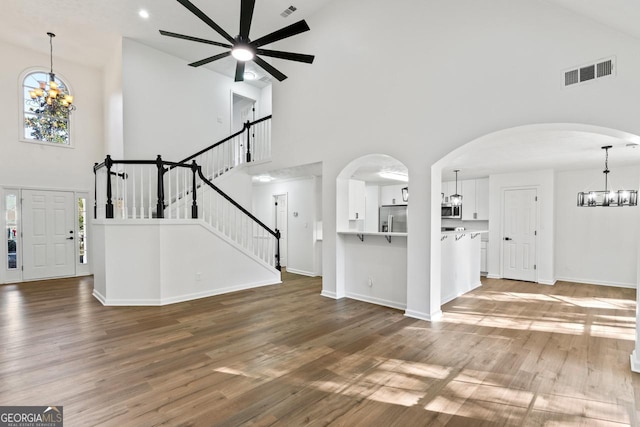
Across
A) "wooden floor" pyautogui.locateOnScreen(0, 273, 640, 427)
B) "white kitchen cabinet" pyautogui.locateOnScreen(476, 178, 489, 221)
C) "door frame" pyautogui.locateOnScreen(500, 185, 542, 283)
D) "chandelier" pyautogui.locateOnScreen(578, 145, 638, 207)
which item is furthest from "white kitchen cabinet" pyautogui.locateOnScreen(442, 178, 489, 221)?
"wooden floor" pyautogui.locateOnScreen(0, 273, 640, 427)

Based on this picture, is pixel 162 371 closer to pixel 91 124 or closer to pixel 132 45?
pixel 132 45

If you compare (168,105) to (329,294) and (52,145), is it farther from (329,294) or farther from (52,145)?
(329,294)

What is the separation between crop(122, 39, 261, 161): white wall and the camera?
22.1ft

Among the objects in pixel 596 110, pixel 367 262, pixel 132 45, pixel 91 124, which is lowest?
pixel 367 262

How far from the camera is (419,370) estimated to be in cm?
285

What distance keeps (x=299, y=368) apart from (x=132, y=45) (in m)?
7.69

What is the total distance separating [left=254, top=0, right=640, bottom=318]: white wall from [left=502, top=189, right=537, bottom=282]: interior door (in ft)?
14.0

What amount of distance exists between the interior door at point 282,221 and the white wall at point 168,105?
97.8 inches

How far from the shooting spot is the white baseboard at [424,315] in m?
4.18

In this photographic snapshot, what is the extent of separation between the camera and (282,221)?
27.8 ft

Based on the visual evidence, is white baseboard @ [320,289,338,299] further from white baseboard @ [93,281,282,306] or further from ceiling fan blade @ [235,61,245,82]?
ceiling fan blade @ [235,61,245,82]

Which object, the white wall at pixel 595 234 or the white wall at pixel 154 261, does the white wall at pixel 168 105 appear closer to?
the white wall at pixel 154 261

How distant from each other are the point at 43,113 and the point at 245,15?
23.9 ft

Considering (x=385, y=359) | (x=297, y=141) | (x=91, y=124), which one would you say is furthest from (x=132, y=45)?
(x=385, y=359)
